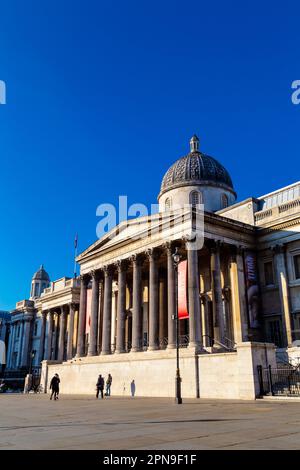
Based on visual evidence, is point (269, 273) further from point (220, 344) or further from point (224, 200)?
point (224, 200)

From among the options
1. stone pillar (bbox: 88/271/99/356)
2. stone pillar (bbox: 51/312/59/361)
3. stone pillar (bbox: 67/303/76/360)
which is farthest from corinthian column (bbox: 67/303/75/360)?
stone pillar (bbox: 51/312/59/361)

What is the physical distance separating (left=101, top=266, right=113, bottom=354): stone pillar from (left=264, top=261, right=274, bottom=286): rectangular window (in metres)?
14.8

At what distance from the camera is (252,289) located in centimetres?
3731

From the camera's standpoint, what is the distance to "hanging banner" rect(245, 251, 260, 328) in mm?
36688

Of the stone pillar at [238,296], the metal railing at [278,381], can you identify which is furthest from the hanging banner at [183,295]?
the metal railing at [278,381]

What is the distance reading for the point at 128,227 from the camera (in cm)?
4125

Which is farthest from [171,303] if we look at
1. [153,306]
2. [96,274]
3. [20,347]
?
[20,347]

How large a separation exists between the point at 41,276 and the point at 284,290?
255ft

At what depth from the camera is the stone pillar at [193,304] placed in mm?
31062

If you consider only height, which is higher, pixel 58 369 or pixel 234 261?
pixel 234 261
